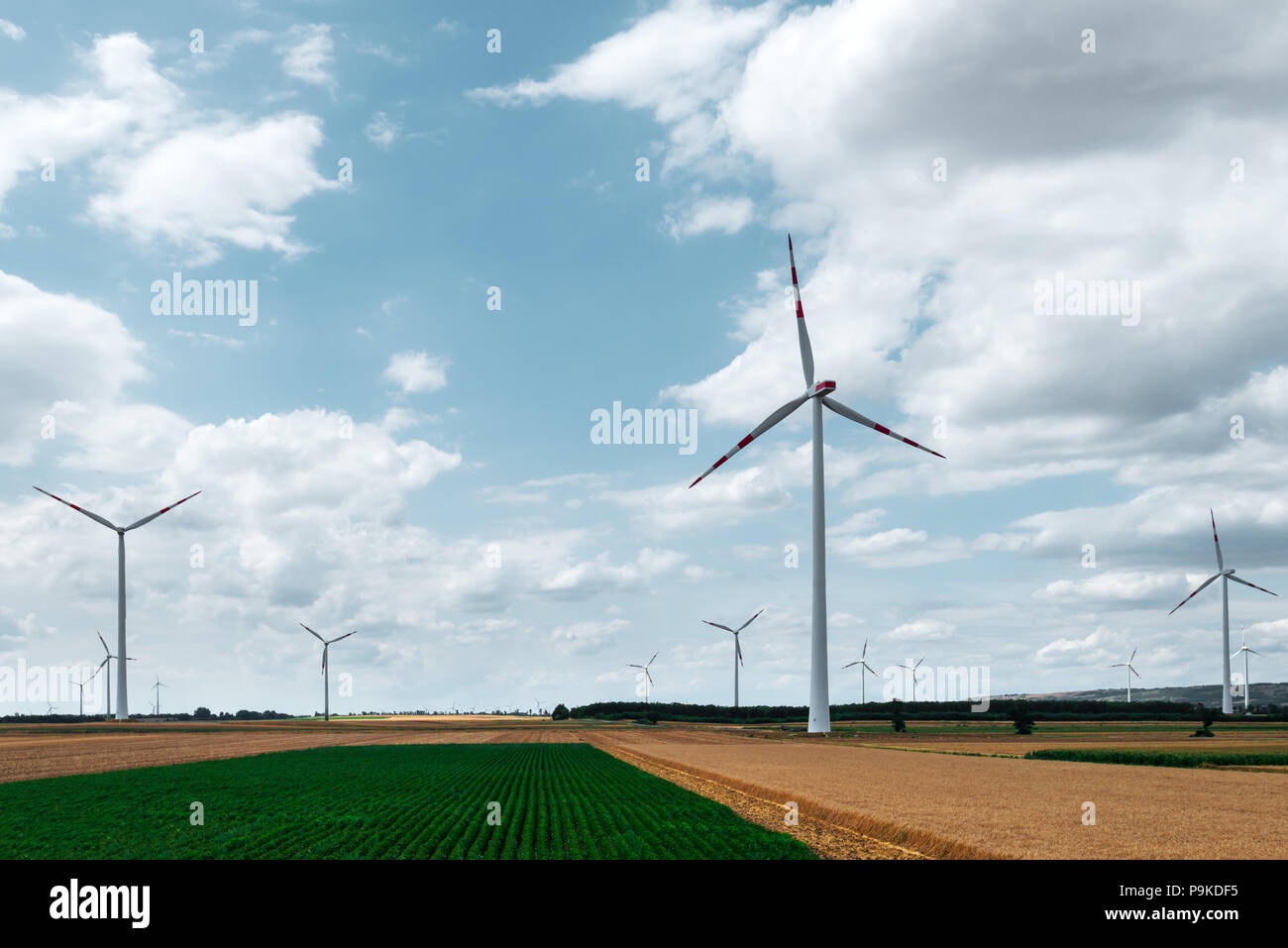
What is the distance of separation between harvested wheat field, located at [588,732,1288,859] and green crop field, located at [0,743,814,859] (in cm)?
455

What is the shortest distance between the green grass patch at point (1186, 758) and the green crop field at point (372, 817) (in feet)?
148

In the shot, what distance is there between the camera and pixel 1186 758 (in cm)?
8762

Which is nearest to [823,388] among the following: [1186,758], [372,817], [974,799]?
[1186,758]

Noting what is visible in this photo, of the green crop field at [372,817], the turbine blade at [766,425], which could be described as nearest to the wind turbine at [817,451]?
the turbine blade at [766,425]

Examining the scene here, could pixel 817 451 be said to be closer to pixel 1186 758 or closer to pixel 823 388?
pixel 823 388

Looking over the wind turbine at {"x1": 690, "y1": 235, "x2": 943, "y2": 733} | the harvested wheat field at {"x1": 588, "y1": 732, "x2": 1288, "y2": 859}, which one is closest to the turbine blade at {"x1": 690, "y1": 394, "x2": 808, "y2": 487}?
the wind turbine at {"x1": 690, "y1": 235, "x2": 943, "y2": 733}

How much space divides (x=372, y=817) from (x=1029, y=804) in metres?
29.9

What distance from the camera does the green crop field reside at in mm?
34312

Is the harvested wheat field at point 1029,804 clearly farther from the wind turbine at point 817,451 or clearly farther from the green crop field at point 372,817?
the wind turbine at point 817,451
